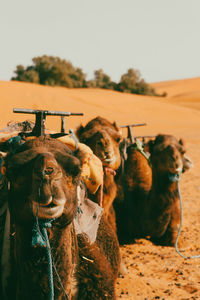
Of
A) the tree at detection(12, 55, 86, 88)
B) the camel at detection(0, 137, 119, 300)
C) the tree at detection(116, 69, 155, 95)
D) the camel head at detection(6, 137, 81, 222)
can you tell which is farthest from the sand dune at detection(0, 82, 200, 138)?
the camel head at detection(6, 137, 81, 222)

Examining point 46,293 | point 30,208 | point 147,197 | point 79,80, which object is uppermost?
point 79,80

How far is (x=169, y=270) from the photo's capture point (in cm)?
525

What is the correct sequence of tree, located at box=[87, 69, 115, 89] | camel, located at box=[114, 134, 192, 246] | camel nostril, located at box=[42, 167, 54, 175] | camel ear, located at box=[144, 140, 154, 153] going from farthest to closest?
tree, located at box=[87, 69, 115, 89], camel ear, located at box=[144, 140, 154, 153], camel, located at box=[114, 134, 192, 246], camel nostril, located at box=[42, 167, 54, 175]

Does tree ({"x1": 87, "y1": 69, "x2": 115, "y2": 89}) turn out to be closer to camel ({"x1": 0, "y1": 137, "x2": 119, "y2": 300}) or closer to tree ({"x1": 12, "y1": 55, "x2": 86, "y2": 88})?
tree ({"x1": 12, "y1": 55, "x2": 86, "y2": 88})

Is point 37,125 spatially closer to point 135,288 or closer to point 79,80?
point 135,288

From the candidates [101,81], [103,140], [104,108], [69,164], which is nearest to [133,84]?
[101,81]

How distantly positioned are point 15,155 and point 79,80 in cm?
5291

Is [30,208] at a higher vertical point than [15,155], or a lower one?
lower

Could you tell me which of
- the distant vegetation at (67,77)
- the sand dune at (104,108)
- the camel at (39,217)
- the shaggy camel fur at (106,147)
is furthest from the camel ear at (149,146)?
the distant vegetation at (67,77)

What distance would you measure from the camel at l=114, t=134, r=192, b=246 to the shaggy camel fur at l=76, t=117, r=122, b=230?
1091 millimetres

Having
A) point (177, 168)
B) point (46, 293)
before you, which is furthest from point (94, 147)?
point (46, 293)

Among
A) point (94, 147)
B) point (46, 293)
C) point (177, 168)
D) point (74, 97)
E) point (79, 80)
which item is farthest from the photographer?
point (79, 80)

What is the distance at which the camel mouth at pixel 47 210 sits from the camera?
1913 mm

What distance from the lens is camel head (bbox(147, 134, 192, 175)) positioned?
5.68 m
